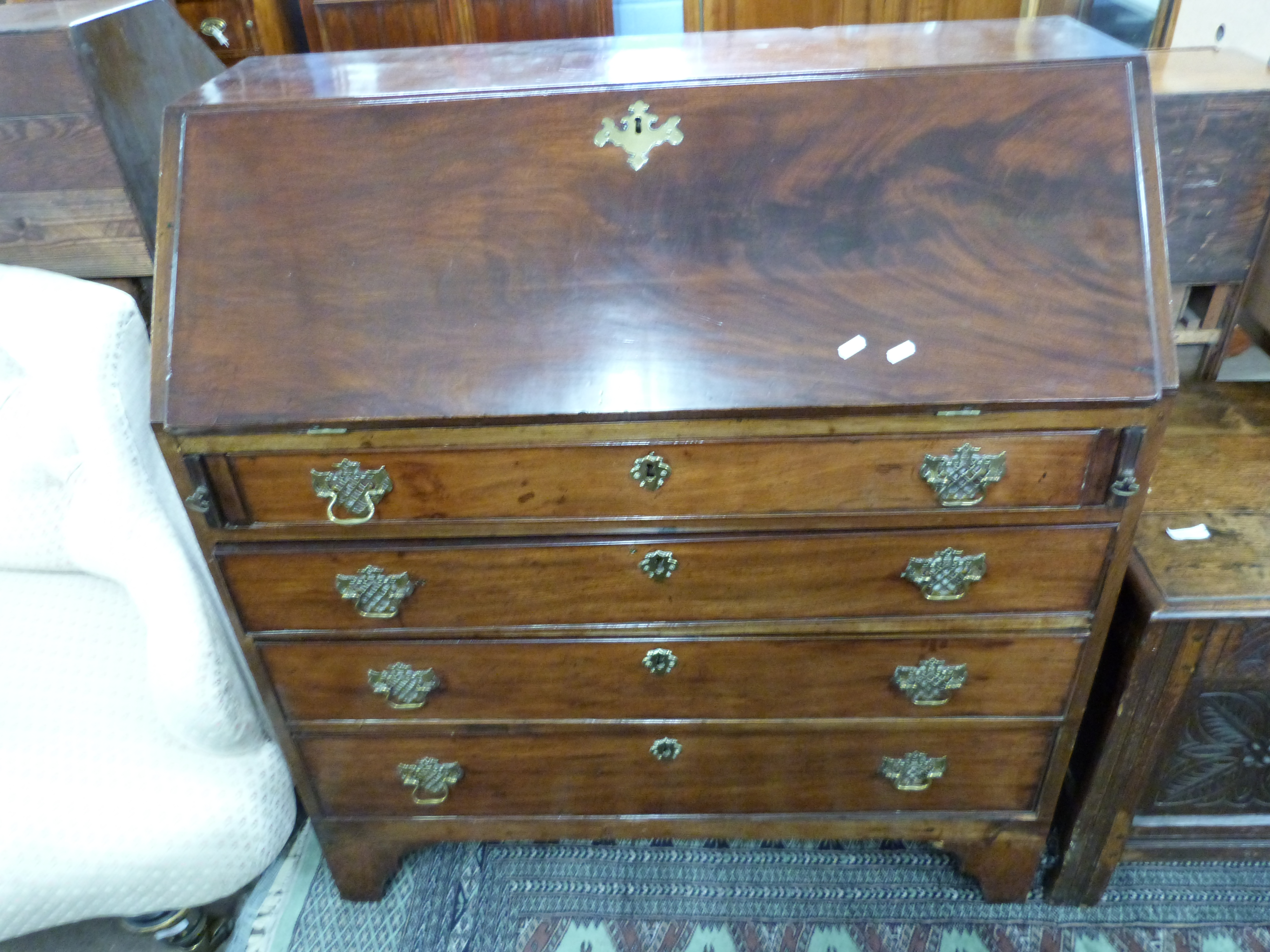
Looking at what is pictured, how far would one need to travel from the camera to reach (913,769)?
3.89 feet

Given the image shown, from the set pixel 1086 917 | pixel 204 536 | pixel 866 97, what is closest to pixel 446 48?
pixel 866 97

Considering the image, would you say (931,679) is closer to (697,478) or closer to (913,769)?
(913,769)

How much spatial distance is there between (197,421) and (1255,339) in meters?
1.63

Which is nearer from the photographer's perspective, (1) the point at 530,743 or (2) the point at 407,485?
(2) the point at 407,485

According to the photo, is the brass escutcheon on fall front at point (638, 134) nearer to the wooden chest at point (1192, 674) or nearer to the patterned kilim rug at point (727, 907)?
the wooden chest at point (1192, 674)

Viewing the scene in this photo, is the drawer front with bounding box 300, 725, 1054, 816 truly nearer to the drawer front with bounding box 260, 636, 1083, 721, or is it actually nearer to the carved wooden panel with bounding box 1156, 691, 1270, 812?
the drawer front with bounding box 260, 636, 1083, 721

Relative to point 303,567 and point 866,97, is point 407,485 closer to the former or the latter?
point 303,567

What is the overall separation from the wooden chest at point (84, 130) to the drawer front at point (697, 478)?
515 millimetres

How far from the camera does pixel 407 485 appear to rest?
0.95 metres

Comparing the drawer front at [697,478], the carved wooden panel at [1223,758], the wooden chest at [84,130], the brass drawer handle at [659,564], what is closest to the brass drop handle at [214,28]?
the wooden chest at [84,130]

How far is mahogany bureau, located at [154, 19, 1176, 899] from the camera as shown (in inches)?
35.1

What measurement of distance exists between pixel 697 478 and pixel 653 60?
0.52 m

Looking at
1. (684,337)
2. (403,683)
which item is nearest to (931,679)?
(684,337)

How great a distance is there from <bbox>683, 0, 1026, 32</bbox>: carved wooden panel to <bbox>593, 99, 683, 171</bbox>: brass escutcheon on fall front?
145 cm
